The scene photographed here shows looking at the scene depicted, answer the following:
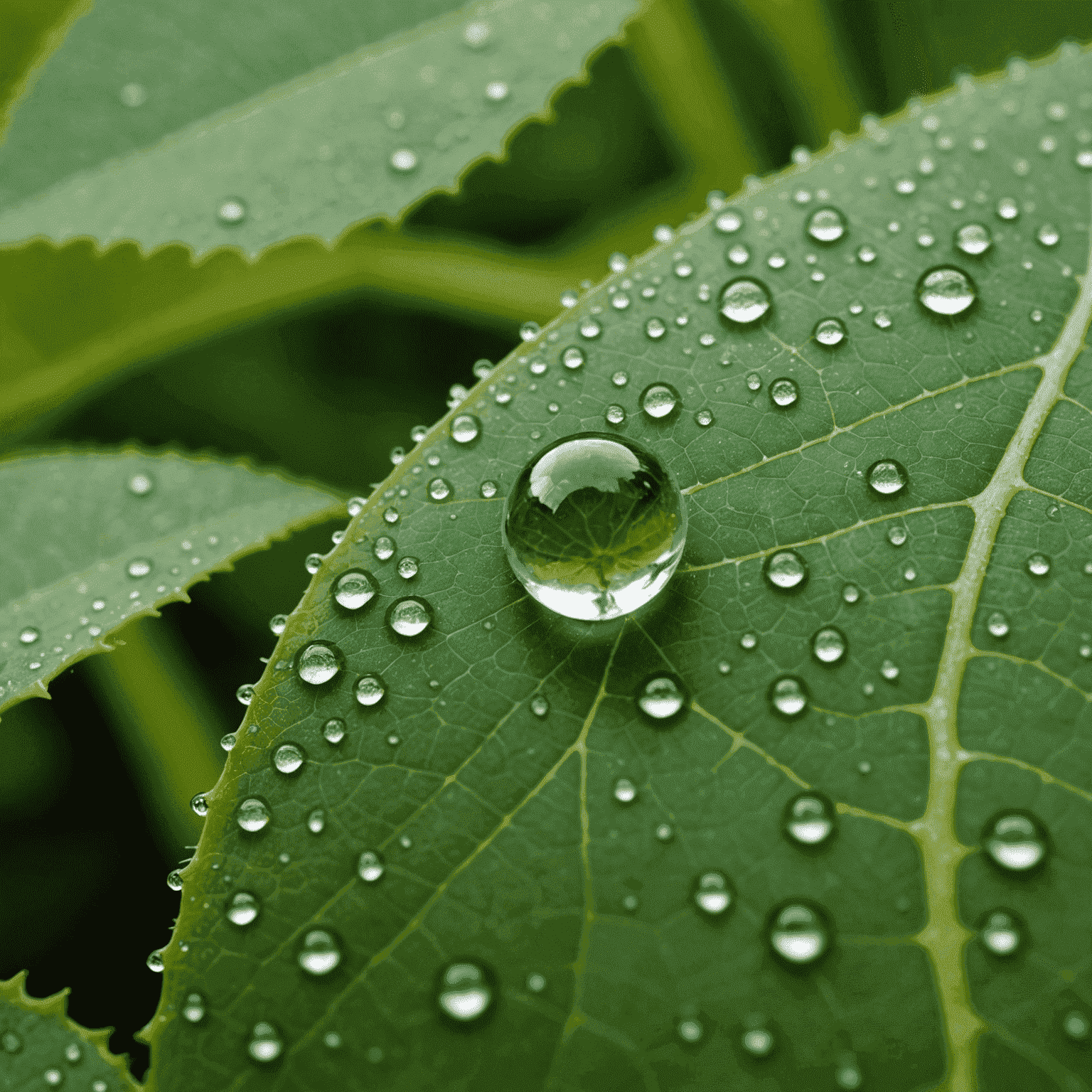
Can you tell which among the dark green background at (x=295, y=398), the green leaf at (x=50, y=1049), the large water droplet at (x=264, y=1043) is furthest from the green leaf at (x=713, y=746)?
the dark green background at (x=295, y=398)

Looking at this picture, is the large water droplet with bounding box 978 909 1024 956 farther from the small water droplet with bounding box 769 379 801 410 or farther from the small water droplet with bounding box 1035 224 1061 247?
the small water droplet with bounding box 1035 224 1061 247

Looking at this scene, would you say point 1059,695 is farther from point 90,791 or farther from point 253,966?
point 90,791

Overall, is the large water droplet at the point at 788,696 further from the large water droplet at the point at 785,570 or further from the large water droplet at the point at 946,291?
the large water droplet at the point at 946,291

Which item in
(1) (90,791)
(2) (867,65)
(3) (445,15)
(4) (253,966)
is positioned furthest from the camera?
(2) (867,65)

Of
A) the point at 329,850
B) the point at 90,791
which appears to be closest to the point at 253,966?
the point at 329,850

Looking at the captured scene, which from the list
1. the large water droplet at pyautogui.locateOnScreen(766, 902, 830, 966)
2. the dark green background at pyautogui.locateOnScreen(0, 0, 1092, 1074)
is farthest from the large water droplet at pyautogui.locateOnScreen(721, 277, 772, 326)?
the dark green background at pyautogui.locateOnScreen(0, 0, 1092, 1074)

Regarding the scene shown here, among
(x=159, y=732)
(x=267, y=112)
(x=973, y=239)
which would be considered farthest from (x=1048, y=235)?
(x=159, y=732)
